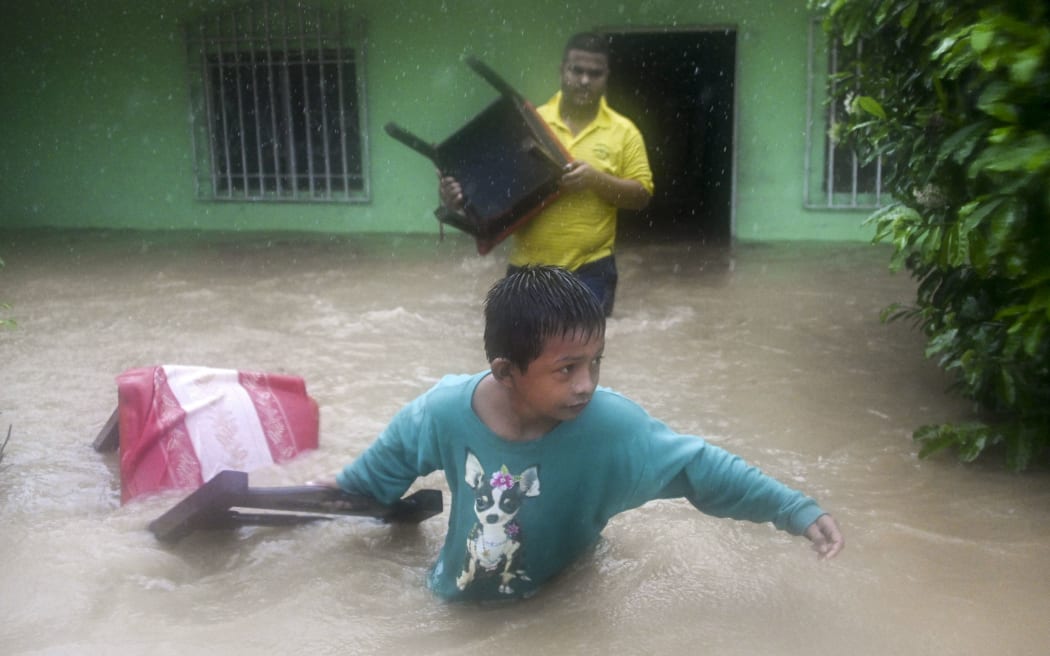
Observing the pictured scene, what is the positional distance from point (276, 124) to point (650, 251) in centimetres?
398

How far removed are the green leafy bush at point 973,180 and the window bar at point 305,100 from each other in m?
6.32

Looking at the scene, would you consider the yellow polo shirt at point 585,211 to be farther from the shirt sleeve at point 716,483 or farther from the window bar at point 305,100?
the window bar at point 305,100

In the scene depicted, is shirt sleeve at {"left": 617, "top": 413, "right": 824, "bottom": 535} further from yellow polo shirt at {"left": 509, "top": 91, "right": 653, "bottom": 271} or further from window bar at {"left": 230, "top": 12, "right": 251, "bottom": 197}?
window bar at {"left": 230, "top": 12, "right": 251, "bottom": 197}

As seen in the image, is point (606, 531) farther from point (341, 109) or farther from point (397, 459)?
point (341, 109)

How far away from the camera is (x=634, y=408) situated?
2.61 m

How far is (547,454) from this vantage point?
253cm

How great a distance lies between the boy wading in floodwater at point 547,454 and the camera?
2400mm

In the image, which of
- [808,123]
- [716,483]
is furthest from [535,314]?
[808,123]

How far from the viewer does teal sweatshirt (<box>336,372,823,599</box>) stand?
252 centimetres

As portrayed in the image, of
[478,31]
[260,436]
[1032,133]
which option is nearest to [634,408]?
[1032,133]

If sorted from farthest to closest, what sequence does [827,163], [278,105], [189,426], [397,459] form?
[278,105] < [827,163] < [189,426] < [397,459]

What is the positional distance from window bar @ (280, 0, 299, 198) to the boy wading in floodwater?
8180 mm

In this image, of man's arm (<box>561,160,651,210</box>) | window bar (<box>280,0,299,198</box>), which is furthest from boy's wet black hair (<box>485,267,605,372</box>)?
window bar (<box>280,0,299,198</box>)

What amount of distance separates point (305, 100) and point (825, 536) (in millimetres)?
8865
